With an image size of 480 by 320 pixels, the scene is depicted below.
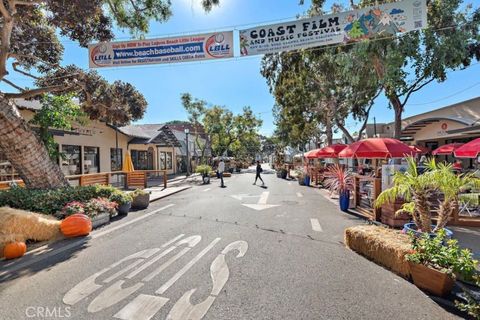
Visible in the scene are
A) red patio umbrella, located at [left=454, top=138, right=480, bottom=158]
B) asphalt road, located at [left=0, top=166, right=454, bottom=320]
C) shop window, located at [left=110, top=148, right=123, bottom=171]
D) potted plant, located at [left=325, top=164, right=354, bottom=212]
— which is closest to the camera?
asphalt road, located at [left=0, top=166, right=454, bottom=320]

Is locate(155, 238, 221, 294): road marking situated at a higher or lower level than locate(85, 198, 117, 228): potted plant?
lower

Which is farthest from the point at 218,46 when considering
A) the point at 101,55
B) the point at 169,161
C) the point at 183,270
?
the point at 169,161

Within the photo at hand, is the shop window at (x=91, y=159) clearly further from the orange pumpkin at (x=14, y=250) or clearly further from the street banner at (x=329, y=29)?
the street banner at (x=329, y=29)

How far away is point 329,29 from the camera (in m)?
7.54

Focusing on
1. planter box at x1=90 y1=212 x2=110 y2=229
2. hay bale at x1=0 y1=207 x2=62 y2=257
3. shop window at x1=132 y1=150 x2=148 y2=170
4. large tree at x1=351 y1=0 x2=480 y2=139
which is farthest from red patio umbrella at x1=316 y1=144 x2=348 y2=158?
shop window at x1=132 y1=150 x2=148 y2=170

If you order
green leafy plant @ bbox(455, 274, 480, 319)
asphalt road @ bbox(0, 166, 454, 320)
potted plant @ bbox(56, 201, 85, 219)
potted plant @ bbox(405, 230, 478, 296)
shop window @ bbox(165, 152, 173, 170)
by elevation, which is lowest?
asphalt road @ bbox(0, 166, 454, 320)

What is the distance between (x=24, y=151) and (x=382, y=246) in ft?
30.7

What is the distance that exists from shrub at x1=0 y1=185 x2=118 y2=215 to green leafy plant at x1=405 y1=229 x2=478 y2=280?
8.08 m

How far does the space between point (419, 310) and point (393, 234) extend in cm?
187

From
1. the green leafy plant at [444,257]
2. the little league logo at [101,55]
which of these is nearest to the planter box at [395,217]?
the green leafy plant at [444,257]

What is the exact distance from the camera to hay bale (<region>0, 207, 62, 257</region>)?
5249 millimetres

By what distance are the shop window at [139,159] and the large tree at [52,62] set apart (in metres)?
13.0

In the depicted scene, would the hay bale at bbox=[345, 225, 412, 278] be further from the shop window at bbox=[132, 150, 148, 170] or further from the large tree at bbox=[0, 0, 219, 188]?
the shop window at bbox=[132, 150, 148, 170]

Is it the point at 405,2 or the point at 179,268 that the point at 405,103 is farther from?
the point at 179,268
